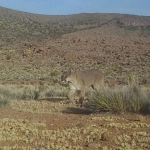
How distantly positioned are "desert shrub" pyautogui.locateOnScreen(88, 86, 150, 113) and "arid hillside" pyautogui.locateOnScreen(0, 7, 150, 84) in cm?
1549

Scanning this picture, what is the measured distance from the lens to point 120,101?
39.8 ft

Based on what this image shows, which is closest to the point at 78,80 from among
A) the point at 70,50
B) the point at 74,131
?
the point at 74,131

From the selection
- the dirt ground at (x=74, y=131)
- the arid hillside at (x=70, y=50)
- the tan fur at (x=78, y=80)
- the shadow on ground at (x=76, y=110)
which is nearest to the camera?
the dirt ground at (x=74, y=131)

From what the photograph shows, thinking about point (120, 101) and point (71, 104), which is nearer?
point (120, 101)

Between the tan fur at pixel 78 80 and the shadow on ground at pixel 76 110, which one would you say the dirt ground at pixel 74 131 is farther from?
the tan fur at pixel 78 80

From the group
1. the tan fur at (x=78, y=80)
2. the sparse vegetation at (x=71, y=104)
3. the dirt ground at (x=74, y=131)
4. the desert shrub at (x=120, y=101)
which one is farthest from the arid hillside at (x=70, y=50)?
the dirt ground at (x=74, y=131)

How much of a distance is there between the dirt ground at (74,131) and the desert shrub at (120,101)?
444mm

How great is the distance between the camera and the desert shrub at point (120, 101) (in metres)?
12.1

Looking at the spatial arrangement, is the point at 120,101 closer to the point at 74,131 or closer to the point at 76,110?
the point at 76,110

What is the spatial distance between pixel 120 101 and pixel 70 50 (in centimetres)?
4404

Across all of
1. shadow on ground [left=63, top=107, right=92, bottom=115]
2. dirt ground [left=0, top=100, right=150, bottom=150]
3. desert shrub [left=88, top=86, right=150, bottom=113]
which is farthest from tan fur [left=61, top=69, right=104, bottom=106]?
dirt ground [left=0, top=100, right=150, bottom=150]

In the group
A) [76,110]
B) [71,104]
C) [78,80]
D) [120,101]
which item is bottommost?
[76,110]

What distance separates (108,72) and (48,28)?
4775 cm

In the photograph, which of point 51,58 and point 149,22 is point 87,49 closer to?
point 51,58
